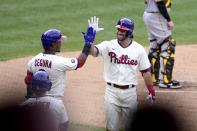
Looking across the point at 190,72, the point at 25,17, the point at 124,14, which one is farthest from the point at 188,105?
the point at 25,17

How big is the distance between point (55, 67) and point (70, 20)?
402 inches

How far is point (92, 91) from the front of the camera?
945 cm

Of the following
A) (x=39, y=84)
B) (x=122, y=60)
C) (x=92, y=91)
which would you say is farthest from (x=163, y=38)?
(x=39, y=84)

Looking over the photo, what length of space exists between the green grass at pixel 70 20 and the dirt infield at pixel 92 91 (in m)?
1.86

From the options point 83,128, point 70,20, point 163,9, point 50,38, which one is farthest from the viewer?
point 70,20

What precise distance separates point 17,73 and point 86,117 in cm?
340

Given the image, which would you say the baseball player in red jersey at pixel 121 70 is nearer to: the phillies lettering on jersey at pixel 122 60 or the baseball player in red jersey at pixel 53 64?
the phillies lettering on jersey at pixel 122 60

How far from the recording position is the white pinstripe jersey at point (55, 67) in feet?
19.6

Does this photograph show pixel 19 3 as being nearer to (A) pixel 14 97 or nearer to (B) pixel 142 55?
(A) pixel 14 97

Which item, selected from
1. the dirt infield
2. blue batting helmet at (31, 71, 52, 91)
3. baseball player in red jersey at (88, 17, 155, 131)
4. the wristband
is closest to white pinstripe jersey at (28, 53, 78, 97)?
the wristband

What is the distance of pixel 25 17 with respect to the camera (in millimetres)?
16281

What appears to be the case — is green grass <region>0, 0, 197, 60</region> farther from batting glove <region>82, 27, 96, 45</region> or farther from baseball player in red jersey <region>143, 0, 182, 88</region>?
batting glove <region>82, 27, 96, 45</region>

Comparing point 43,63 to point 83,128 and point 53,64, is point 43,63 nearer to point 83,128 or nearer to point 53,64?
point 53,64

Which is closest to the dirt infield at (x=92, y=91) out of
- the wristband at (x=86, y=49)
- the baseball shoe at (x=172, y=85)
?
the baseball shoe at (x=172, y=85)
